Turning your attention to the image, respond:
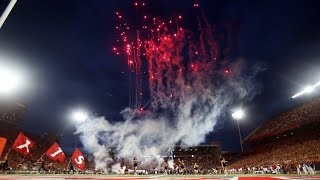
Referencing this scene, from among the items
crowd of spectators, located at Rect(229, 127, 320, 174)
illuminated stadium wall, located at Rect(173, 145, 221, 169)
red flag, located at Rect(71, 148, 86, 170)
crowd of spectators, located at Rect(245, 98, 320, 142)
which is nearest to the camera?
red flag, located at Rect(71, 148, 86, 170)

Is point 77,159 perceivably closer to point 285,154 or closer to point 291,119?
point 285,154

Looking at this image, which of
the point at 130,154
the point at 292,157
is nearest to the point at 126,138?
the point at 130,154

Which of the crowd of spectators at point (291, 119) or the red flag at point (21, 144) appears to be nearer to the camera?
the red flag at point (21, 144)

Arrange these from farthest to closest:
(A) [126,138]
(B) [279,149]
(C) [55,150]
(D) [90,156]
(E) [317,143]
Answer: (D) [90,156]
(B) [279,149]
(A) [126,138]
(E) [317,143]
(C) [55,150]

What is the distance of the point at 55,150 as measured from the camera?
107 ft

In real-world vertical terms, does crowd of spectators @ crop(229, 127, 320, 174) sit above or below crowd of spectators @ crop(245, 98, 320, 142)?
below

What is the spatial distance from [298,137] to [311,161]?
1586 cm

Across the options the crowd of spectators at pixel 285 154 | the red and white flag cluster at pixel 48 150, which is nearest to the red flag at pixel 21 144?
the red and white flag cluster at pixel 48 150

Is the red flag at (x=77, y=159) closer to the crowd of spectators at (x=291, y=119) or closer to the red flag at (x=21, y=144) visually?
the red flag at (x=21, y=144)

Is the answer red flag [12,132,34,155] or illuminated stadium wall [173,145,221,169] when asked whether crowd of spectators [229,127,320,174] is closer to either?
illuminated stadium wall [173,145,221,169]

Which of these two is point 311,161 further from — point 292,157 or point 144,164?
point 144,164

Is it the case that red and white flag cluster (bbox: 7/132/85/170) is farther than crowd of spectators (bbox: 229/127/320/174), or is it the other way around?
crowd of spectators (bbox: 229/127/320/174)

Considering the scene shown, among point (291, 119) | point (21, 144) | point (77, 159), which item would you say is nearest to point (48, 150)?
point (21, 144)

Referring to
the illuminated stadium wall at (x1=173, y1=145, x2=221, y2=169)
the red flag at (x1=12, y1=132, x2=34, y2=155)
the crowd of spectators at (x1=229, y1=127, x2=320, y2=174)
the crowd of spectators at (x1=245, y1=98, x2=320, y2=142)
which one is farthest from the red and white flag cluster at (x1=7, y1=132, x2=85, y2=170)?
the crowd of spectators at (x1=245, y1=98, x2=320, y2=142)
